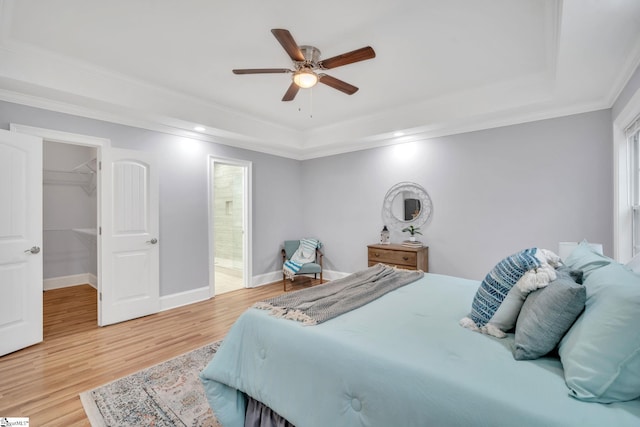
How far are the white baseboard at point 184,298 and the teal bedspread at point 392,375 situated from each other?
8.58 feet

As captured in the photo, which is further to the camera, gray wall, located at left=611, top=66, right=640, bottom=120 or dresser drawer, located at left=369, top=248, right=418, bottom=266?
dresser drawer, located at left=369, top=248, right=418, bottom=266

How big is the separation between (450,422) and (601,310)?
68 centimetres

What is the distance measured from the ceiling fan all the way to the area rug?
8.30ft

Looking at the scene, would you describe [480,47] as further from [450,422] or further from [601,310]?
[450,422]

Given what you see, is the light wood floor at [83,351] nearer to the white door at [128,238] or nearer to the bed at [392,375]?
the white door at [128,238]

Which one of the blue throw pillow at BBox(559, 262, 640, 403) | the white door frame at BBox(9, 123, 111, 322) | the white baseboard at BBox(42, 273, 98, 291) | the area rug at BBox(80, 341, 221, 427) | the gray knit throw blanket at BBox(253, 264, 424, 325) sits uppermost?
the white door frame at BBox(9, 123, 111, 322)

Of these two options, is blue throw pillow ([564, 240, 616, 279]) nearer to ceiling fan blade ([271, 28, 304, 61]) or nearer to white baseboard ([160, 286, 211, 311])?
ceiling fan blade ([271, 28, 304, 61])

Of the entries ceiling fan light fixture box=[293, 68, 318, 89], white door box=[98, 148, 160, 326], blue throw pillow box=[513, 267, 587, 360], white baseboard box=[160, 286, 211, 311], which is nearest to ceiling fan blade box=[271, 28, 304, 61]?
ceiling fan light fixture box=[293, 68, 318, 89]

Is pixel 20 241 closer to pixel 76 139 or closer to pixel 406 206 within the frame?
pixel 76 139

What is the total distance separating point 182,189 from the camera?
167 inches

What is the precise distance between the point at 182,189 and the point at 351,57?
3074 mm

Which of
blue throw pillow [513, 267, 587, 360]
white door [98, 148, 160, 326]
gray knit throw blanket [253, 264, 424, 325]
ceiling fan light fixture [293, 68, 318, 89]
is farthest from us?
white door [98, 148, 160, 326]

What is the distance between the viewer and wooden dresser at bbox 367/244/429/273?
4117 mm

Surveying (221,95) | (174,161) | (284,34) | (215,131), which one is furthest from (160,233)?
(284,34)
